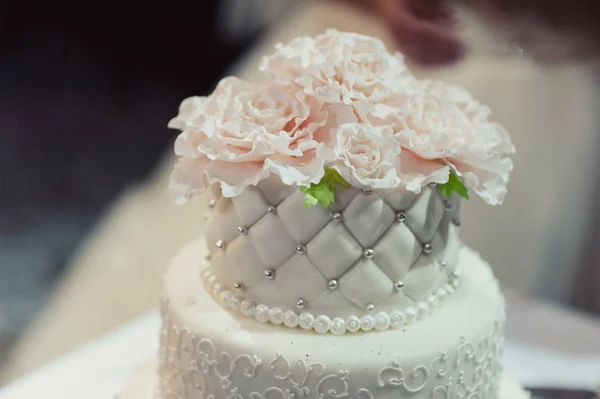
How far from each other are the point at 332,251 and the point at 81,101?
4042 millimetres

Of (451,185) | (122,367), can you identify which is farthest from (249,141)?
(122,367)

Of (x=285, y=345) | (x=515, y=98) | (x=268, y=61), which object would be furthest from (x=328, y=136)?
(x=515, y=98)

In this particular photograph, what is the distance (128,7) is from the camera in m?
4.81

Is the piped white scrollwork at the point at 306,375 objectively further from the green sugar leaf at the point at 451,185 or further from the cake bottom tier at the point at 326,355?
the green sugar leaf at the point at 451,185

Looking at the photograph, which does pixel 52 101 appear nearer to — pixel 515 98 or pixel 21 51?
pixel 21 51

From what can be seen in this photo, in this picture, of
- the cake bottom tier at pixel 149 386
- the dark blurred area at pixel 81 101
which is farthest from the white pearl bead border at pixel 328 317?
the dark blurred area at pixel 81 101

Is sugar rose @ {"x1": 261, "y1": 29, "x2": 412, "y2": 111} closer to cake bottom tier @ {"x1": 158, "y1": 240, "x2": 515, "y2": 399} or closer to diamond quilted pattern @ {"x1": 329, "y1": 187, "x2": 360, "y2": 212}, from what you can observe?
diamond quilted pattern @ {"x1": 329, "y1": 187, "x2": 360, "y2": 212}

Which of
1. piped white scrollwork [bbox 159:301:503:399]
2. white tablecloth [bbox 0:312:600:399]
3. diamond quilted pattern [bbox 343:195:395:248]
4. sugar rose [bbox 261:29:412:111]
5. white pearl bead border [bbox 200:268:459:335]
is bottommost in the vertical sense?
white tablecloth [bbox 0:312:600:399]

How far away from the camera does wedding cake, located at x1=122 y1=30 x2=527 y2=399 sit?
0.89 metres

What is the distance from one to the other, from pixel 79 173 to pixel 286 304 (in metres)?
3.18

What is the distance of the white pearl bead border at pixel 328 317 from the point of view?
92cm

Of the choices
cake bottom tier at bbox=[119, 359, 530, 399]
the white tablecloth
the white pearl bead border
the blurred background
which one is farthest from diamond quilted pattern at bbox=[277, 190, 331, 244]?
the blurred background

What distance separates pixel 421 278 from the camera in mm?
957

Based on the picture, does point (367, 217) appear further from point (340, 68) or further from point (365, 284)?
point (340, 68)
